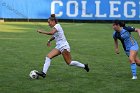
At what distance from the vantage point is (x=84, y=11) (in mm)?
44906

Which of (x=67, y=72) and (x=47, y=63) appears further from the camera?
(x=67, y=72)

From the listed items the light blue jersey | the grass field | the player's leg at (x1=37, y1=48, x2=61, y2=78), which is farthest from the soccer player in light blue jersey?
the player's leg at (x1=37, y1=48, x2=61, y2=78)

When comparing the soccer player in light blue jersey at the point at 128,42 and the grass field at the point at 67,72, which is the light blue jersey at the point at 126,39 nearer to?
the soccer player in light blue jersey at the point at 128,42

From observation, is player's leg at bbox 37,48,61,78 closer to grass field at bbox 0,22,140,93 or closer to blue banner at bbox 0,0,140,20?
grass field at bbox 0,22,140,93

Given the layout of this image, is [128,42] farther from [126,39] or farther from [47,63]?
[47,63]

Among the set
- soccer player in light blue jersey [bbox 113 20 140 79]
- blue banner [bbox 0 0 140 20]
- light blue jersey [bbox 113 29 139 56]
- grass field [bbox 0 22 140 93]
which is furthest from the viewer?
blue banner [bbox 0 0 140 20]

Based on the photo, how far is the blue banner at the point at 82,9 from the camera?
44.4 m

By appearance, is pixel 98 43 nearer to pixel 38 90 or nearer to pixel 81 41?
pixel 81 41

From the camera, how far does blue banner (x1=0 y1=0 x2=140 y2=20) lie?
44438 mm

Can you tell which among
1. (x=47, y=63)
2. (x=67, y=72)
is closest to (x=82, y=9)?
(x=67, y=72)

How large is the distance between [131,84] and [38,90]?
98.5 inches

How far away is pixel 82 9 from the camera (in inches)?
1770

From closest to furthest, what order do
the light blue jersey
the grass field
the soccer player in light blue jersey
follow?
the grass field, the soccer player in light blue jersey, the light blue jersey

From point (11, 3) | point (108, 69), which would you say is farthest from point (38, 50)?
point (11, 3)
